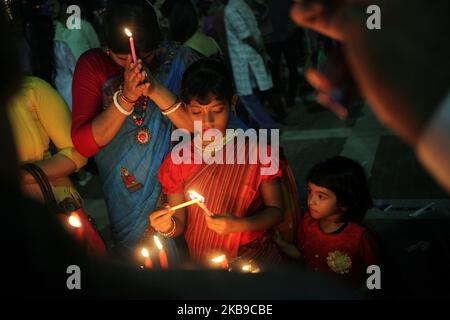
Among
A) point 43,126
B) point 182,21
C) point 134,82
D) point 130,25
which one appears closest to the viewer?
point 134,82

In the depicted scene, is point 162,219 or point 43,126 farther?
point 43,126

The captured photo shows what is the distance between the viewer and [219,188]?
2.61 metres

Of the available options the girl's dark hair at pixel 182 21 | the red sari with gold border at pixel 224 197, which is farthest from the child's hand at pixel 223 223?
the girl's dark hair at pixel 182 21

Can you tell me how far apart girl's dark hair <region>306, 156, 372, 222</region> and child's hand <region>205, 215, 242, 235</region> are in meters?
0.61

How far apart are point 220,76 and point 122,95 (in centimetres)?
43

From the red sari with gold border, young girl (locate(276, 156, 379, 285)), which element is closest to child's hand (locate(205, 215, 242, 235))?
the red sari with gold border

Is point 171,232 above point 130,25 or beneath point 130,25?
beneath

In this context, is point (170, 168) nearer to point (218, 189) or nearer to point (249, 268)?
point (218, 189)

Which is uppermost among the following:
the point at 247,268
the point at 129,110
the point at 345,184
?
the point at 129,110

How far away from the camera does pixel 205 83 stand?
103 inches

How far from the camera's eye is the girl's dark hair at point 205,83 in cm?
261

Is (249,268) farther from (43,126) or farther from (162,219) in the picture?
(43,126)

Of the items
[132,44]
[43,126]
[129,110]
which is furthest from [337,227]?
[43,126]

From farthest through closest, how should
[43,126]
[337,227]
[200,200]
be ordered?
[337,227] < [43,126] < [200,200]
